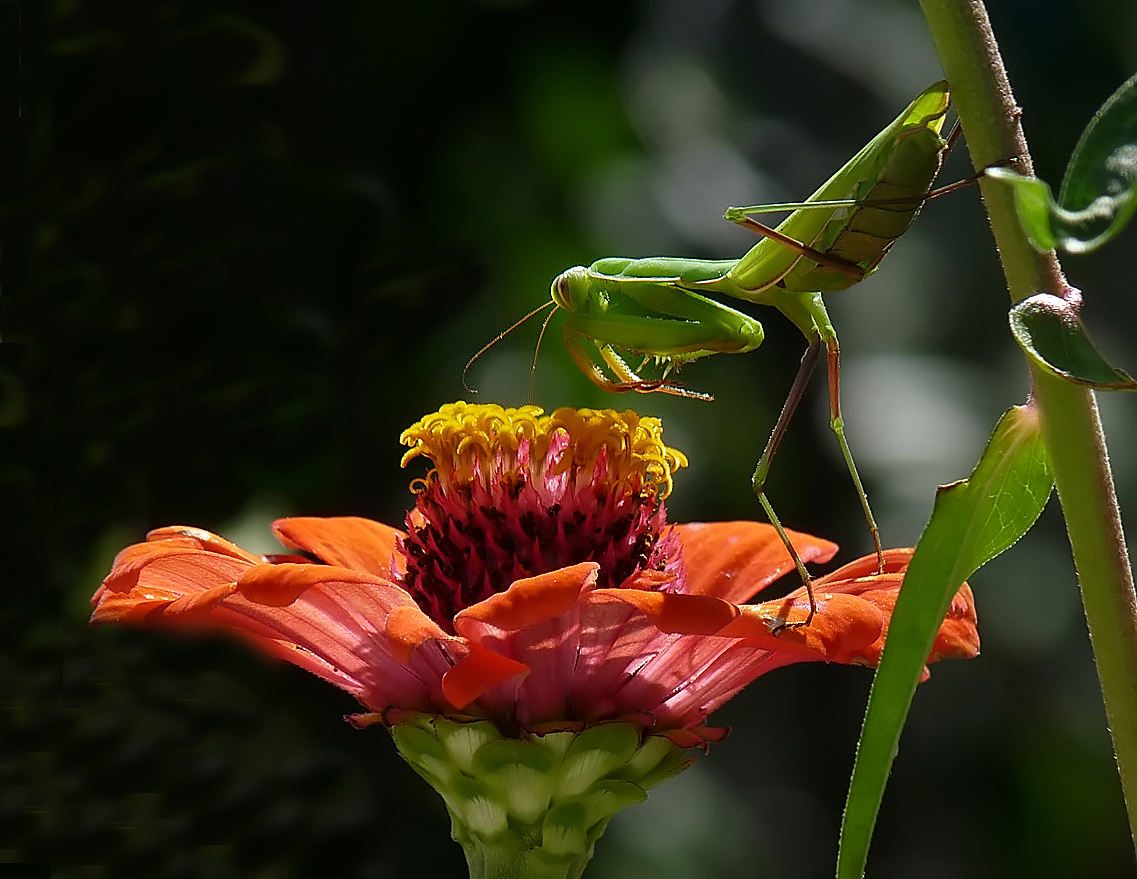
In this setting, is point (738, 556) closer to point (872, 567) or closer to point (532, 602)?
point (872, 567)

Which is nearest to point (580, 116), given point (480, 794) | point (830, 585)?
point (830, 585)

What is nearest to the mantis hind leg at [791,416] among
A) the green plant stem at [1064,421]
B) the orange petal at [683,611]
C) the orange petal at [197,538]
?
the orange petal at [683,611]

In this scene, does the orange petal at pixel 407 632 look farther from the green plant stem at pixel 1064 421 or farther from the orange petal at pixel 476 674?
the green plant stem at pixel 1064 421

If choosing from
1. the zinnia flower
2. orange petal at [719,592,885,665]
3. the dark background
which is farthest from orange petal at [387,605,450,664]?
the dark background

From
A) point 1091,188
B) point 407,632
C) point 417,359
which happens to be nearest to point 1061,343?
point 1091,188

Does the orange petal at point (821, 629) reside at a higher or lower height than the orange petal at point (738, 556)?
higher
